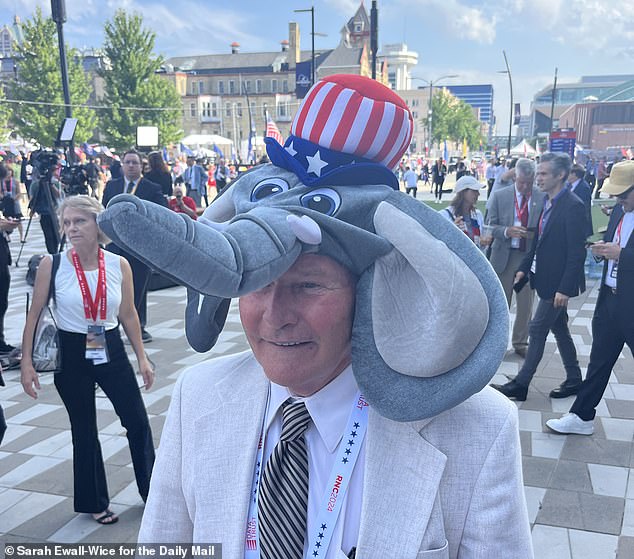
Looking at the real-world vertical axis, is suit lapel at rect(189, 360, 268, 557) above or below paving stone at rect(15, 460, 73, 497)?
above

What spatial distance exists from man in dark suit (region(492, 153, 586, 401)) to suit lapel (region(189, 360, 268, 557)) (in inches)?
156

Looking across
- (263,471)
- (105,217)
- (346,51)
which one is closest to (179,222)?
(105,217)

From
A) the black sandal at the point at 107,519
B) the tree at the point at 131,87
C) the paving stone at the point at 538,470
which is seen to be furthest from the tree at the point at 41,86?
the paving stone at the point at 538,470

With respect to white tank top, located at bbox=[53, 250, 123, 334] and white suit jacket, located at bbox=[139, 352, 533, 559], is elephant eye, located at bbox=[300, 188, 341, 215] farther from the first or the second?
white tank top, located at bbox=[53, 250, 123, 334]

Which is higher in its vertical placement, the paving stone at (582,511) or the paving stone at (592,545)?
the paving stone at (592,545)

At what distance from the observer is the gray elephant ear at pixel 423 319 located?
1100 mm

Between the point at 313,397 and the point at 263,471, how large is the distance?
0.21 meters

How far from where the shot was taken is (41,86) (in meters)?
36.2

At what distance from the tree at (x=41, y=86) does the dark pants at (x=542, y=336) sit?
34.9 m

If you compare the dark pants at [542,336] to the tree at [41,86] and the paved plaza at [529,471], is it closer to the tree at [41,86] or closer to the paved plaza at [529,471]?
the paved plaza at [529,471]

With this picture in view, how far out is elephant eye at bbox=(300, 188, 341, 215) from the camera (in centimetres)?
117

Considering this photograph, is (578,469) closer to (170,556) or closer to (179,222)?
(170,556)

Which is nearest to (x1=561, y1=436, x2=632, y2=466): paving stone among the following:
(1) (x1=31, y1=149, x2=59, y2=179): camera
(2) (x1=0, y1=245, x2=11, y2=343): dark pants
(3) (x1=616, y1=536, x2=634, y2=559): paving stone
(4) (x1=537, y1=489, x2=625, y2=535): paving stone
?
(4) (x1=537, y1=489, x2=625, y2=535): paving stone

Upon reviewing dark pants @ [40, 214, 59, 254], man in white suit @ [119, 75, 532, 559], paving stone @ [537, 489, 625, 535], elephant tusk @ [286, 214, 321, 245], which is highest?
elephant tusk @ [286, 214, 321, 245]
